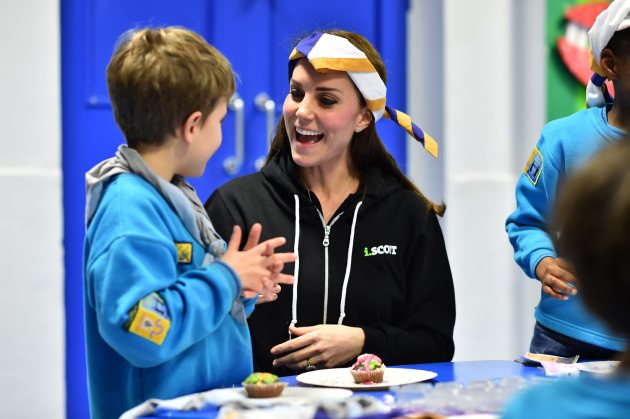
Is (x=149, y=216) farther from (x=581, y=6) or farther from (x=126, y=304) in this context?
(x=581, y=6)

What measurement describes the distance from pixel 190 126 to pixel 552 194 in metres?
1.07

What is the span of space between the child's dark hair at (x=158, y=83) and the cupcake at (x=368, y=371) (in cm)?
57

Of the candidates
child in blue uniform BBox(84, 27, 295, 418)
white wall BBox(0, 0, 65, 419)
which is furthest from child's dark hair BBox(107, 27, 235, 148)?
white wall BBox(0, 0, 65, 419)

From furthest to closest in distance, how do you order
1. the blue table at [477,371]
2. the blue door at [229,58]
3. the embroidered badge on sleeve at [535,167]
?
the blue door at [229,58] < the embroidered badge on sleeve at [535,167] < the blue table at [477,371]

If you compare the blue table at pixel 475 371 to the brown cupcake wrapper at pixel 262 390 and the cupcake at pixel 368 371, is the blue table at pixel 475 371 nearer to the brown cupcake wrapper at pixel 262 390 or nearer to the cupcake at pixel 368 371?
the cupcake at pixel 368 371

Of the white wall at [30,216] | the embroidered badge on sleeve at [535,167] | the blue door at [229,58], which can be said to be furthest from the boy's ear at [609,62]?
the white wall at [30,216]

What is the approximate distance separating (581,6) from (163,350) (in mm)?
3411

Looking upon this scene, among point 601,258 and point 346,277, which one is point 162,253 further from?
point 346,277

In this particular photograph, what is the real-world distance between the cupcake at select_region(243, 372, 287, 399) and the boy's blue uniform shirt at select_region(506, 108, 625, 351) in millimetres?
956

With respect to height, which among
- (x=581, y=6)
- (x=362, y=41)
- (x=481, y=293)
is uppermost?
(x=581, y=6)

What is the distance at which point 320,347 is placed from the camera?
90.0 inches

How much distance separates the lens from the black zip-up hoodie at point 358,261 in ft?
8.10

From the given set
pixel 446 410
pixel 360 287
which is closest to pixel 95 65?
pixel 360 287

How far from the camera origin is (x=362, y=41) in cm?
265
